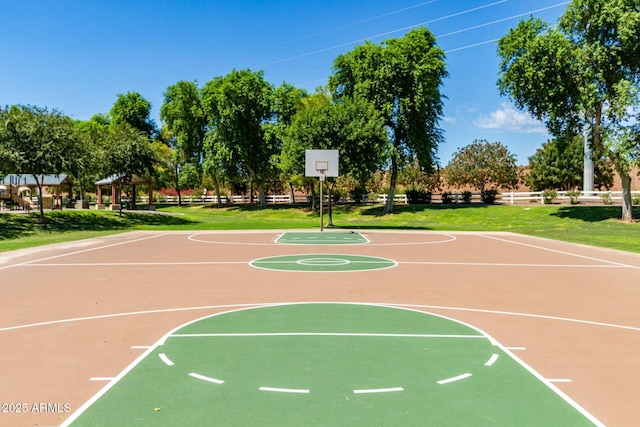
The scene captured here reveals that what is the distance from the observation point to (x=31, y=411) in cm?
439

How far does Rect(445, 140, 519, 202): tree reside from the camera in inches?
2399

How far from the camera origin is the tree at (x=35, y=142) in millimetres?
28578

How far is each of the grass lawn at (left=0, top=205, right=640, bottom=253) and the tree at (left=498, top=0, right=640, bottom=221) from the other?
399cm

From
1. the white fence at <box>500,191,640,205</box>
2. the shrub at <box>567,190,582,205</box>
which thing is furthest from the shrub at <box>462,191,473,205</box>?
the shrub at <box>567,190,582,205</box>

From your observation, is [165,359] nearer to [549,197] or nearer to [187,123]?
[549,197]

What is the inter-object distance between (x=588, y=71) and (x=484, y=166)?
101 ft

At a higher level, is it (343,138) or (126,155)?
(343,138)

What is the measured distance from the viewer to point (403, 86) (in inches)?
1692

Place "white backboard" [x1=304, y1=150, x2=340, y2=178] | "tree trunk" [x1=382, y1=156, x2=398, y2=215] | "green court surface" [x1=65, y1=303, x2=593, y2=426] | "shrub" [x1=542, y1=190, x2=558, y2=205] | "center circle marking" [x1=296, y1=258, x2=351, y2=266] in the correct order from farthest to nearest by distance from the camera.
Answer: "tree trunk" [x1=382, y1=156, x2=398, y2=215] → "shrub" [x1=542, y1=190, x2=558, y2=205] → "white backboard" [x1=304, y1=150, x2=340, y2=178] → "center circle marking" [x1=296, y1=258, x2=351, y2=266] → "green court surface" [x1=65, y1=303, x2=593, y2=426]

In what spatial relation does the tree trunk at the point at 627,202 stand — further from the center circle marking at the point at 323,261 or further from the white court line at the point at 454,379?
the white court line at the point at 454,379

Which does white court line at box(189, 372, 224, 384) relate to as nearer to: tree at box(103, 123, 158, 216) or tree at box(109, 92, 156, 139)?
tree at box(103, 123, 158, 216)

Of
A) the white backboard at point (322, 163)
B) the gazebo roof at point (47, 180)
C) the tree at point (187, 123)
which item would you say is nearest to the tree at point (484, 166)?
the tree at point (187, 123)

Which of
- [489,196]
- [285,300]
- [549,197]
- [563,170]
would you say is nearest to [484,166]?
[563,170]

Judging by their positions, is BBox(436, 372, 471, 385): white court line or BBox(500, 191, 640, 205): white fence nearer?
BBox(436, 372, 471, 385): white court line
